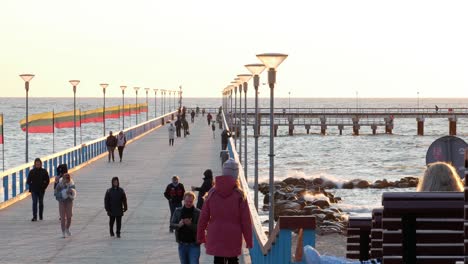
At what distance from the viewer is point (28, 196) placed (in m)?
27.9

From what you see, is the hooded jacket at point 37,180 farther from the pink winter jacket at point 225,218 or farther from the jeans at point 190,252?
the pink winter jacket at point 225,218

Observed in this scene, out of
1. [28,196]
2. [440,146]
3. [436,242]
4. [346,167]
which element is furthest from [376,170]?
[436,242]

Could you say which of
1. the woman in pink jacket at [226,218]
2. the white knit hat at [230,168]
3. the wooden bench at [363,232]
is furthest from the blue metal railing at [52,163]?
the wooden bench at [363,232]

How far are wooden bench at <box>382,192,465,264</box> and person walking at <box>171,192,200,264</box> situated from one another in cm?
550

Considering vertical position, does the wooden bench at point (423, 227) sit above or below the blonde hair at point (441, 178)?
below

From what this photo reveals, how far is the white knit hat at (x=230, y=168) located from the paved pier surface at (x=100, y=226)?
7014 mm

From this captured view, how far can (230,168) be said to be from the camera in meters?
9.57

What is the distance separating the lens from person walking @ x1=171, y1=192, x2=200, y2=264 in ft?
40.6

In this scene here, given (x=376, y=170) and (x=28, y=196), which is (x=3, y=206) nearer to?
(x=28, y=196)

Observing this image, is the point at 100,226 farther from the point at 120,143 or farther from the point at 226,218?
the point at 120,143

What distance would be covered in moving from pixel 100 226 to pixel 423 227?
14859 millimetres

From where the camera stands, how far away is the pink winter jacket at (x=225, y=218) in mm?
9750
